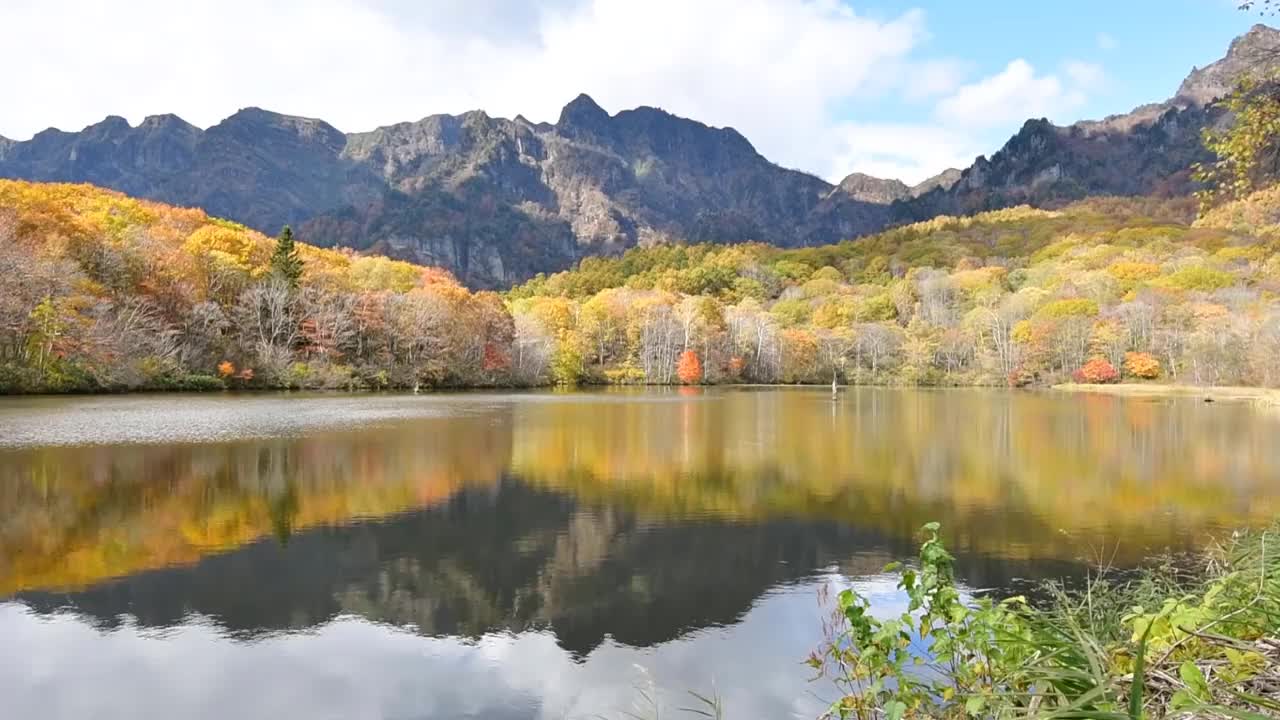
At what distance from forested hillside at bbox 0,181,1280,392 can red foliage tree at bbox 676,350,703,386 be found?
0.17 meters

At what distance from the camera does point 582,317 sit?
92.6 meters

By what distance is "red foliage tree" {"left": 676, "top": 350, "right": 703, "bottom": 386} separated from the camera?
89375 millimetres

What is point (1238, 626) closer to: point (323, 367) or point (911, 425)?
point (911, 425)

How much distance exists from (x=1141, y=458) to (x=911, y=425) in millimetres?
11808

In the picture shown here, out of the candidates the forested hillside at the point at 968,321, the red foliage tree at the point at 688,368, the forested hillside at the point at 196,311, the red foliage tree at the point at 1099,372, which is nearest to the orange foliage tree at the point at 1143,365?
the forested hillside at the point at 968,321

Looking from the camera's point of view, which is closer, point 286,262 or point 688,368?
point 286,262

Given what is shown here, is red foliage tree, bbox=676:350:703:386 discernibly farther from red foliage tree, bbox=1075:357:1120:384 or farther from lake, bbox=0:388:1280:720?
Answer: lake, bbox=0:388:1280:720

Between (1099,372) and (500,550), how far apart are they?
83970mm

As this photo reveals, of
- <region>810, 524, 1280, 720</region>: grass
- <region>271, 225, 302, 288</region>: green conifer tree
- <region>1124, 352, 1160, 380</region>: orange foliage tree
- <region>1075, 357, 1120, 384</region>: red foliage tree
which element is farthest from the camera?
<region>1075, 357, 1120, 384</region>: red foliage tree

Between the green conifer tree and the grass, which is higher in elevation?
the green conifer tree

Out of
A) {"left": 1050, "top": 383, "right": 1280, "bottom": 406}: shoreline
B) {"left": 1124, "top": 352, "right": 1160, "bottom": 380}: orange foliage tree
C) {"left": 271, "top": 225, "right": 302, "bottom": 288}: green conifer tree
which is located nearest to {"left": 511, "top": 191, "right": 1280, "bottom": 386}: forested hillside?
{"left": 1124, "top": 352, "right": 1160, "bottom": 380}: orange foliage tree

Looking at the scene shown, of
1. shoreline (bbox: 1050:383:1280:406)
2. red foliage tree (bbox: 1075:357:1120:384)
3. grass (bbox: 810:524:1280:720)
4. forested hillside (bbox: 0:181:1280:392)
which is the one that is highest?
forested hillside (bbox: 0:181:1280:392)

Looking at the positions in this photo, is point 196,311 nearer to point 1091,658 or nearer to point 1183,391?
point 1091,658

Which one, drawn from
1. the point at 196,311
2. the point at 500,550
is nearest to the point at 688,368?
the point at 196,311
